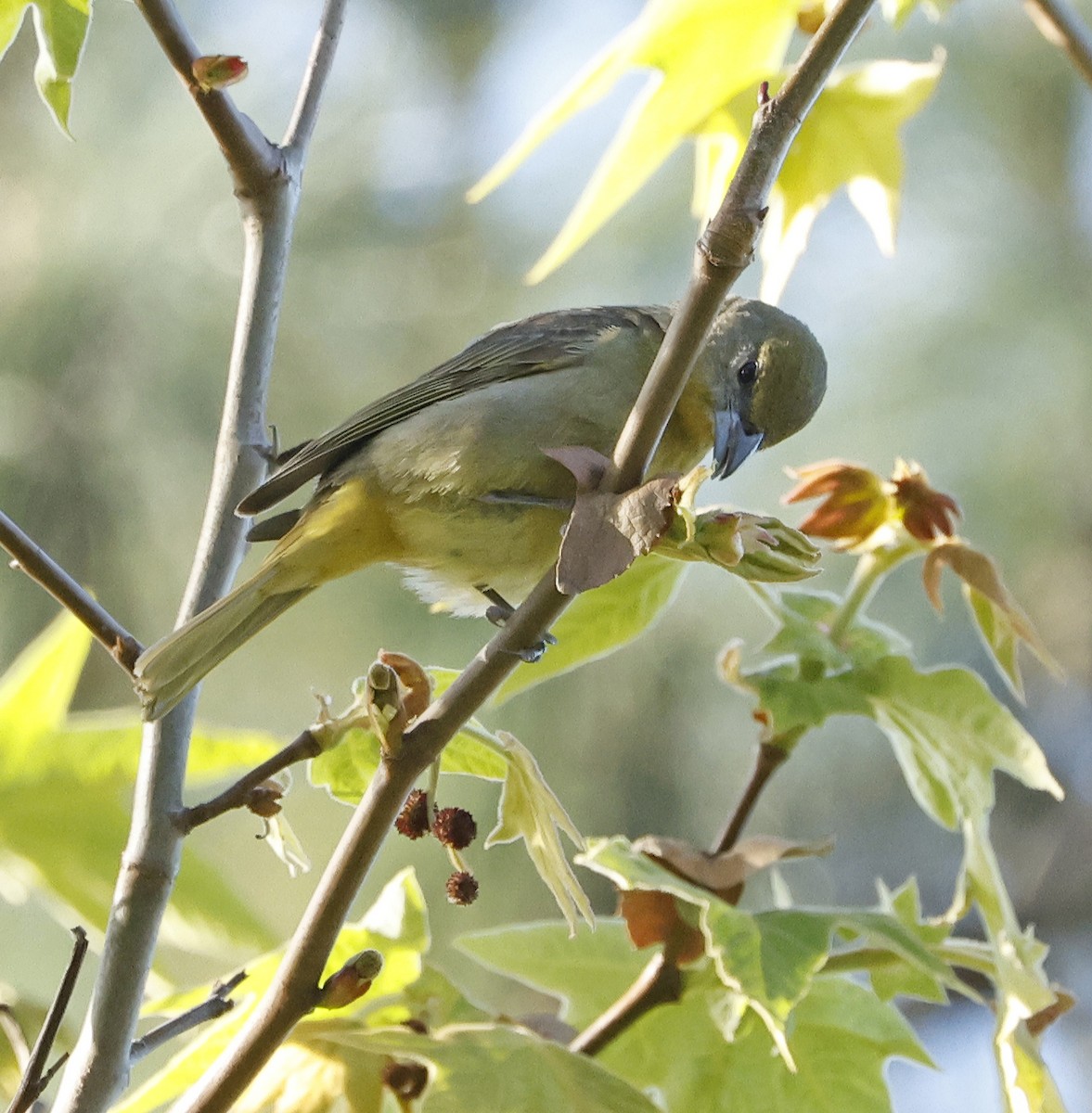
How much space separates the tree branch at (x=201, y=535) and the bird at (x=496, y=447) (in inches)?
4.6

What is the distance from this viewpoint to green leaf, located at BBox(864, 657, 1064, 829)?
4.26ft

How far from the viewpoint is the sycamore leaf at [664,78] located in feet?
4.60

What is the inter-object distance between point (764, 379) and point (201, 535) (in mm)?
1027

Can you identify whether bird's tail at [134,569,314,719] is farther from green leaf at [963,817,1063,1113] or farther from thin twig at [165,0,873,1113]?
green leaf at [963,817,1063,1113]

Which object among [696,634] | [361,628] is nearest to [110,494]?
[361,628]

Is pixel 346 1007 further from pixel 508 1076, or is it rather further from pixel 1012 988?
pixel 1012 988

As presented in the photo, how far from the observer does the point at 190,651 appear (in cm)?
132

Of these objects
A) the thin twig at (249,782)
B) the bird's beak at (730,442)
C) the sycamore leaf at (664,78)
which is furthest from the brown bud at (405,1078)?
the bird's beak at (730,442)

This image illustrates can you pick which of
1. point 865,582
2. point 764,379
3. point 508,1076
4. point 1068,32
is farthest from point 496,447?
point 508,1076

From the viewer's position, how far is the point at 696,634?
176 inches

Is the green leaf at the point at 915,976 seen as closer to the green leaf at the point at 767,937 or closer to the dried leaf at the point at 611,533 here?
the green leaf at the point at 767,937

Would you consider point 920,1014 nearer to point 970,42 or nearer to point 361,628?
point 361,628

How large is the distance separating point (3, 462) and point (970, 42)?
386 cm

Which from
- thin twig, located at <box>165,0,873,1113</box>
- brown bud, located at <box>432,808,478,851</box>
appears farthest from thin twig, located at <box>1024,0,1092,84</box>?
brown bud, located at <box>432,808,478,851</box>
